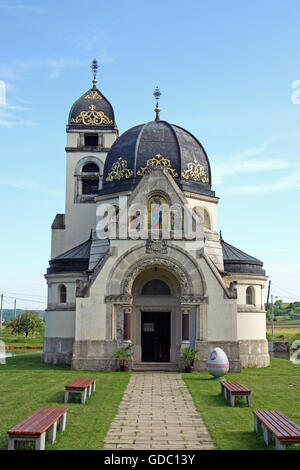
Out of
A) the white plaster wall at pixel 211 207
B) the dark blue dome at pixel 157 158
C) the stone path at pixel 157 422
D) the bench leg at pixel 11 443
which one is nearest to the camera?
the bench leg at pixel 11 443

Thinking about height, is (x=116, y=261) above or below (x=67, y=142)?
below

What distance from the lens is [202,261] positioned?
30938 millimetres

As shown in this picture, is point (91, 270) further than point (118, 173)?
No

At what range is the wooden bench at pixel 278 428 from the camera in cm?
1095

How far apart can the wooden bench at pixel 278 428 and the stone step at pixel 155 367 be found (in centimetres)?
1681

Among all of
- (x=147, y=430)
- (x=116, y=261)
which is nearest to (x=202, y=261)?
(x=116, y=261)

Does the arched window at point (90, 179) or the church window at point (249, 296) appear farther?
the arched window at point (90, 179)

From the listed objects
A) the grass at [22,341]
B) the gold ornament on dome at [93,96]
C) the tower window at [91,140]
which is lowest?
the grass at [22,341]

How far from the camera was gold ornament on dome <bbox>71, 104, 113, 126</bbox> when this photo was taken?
47.6 m

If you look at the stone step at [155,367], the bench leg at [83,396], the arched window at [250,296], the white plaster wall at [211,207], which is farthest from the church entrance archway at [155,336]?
the bench leg at [83,396]

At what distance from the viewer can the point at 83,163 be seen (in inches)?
A: 1845

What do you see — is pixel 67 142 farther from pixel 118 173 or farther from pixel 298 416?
pixel 298 416

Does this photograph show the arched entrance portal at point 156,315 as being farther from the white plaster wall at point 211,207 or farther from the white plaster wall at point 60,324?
the white plaster wall at point 211,207
